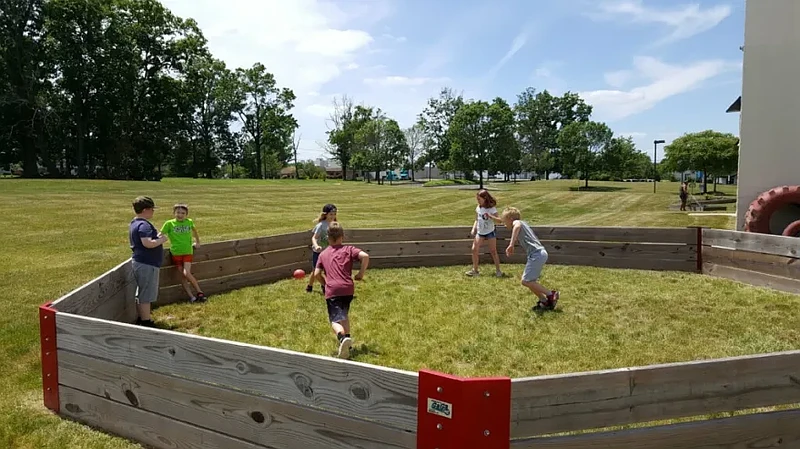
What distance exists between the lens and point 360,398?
276 cm

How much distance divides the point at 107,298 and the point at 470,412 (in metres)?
5.18

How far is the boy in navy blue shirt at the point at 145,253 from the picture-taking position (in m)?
6.52

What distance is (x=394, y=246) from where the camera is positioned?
1184 cm

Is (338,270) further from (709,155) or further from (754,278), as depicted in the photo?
(709,155)

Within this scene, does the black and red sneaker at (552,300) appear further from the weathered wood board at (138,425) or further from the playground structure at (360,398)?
the weathered wood board at (138,425)

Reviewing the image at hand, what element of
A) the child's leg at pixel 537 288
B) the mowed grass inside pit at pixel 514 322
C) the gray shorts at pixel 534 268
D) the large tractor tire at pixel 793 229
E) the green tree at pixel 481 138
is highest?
the green tree at pixel 481 138

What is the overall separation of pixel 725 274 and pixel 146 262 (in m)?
10.5

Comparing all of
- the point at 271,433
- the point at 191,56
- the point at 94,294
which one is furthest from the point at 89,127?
the point at 271,433

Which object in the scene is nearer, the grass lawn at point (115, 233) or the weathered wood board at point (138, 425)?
the weathered wood board at point (138, 425)

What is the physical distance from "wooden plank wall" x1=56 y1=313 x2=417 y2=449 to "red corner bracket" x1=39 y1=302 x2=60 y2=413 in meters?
0.08

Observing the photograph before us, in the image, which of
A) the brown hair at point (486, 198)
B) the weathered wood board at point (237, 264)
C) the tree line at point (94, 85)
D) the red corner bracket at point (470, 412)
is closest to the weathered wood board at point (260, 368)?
the red corner bracket at point (470, 412)

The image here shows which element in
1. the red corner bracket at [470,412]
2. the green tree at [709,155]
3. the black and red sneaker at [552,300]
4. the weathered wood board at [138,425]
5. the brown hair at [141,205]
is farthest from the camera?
the green tree at [709,155]

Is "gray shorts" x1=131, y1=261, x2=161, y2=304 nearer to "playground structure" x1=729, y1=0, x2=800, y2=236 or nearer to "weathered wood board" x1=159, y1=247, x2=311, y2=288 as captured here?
"weathered wood board" x1=159, y1=247, x2=311, y2=288

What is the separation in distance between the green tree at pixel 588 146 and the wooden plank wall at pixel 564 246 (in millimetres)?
40667
